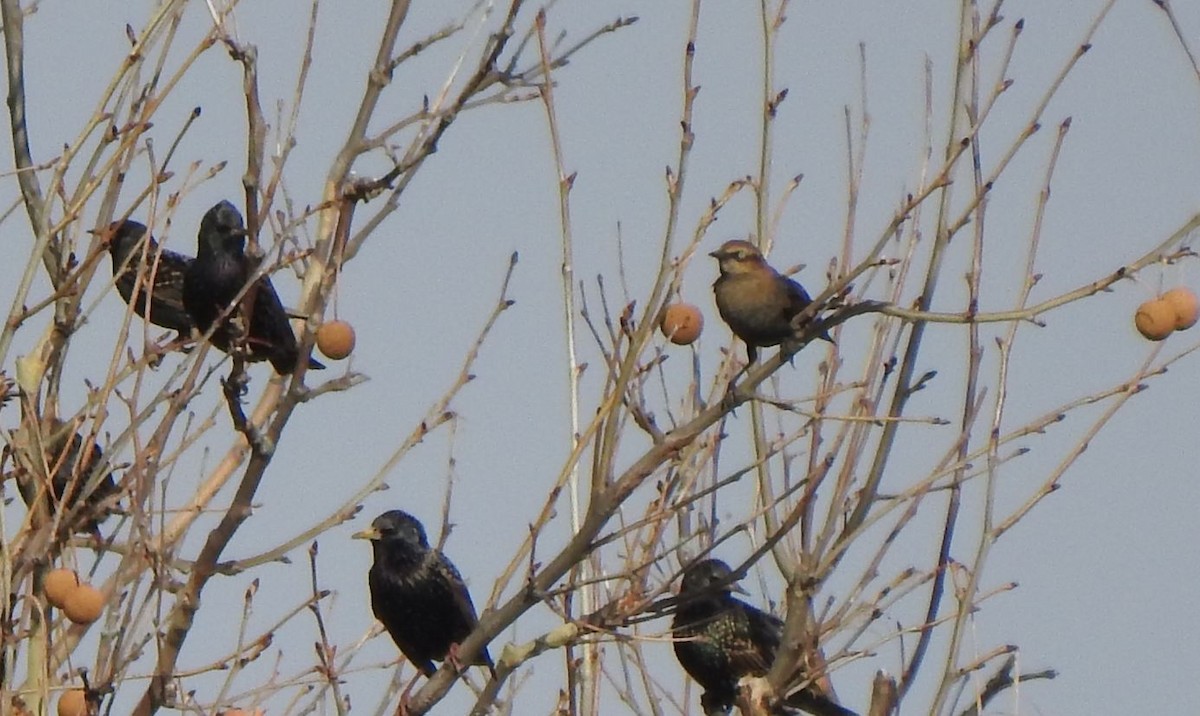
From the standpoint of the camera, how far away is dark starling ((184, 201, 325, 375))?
5434 millimetres

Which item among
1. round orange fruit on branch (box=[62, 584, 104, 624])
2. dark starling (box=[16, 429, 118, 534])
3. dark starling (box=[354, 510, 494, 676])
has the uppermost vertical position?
dark starling (box=[354, 510, 494, 676])

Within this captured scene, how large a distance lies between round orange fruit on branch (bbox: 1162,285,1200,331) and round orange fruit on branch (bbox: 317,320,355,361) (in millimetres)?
2011

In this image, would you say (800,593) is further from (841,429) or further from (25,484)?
(25,484)

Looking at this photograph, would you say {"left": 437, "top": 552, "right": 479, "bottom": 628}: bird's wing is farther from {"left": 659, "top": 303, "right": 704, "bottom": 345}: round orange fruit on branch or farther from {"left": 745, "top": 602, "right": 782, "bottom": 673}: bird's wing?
{"left": 659, "top": 303, "right": 704, "bottom": 345}: round orange fruit on branch

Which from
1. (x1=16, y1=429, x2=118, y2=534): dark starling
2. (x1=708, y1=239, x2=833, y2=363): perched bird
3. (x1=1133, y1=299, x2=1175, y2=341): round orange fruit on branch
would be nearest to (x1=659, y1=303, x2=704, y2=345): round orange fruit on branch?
(x1=708, y1=239, x2=833, y2=363): perched bird

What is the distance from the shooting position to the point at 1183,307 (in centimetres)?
409

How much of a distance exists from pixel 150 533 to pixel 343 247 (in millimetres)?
868

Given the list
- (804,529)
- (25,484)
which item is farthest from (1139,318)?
→ (25,484)

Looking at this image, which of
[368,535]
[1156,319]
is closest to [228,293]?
[368,535]

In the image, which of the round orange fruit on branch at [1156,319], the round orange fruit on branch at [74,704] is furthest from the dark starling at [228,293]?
the round orange fruit on branch at [1156,319]

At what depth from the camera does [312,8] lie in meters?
4.59

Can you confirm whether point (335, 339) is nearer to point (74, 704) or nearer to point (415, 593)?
point (74, 704)

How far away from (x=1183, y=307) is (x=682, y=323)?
119 centimetres

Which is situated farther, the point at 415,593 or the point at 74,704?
the point at 415,593
